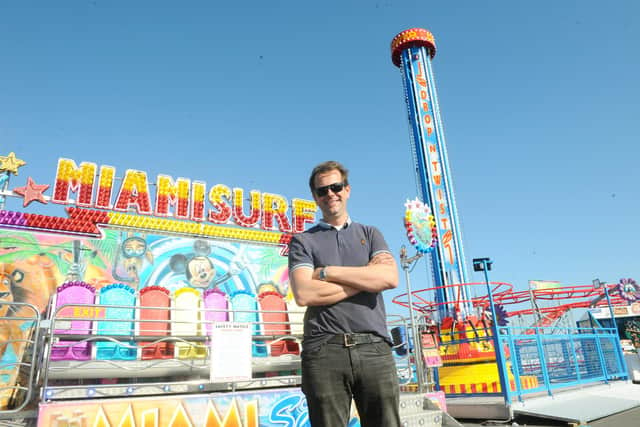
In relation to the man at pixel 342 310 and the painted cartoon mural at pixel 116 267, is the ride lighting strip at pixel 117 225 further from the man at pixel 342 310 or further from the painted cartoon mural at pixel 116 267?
the man at pixel 342 310

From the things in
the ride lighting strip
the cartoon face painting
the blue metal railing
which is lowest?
the blue metal railing

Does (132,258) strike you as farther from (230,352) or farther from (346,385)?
(346,385)

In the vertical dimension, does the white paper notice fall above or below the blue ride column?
below

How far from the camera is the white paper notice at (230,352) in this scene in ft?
17.7

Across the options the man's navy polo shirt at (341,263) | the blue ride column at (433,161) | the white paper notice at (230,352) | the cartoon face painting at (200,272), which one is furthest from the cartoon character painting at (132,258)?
the blue ride column at (433,161)

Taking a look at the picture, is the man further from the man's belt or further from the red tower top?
the red tower top

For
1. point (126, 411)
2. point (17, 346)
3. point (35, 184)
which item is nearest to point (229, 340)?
point (126, 411)

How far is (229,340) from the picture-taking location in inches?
220

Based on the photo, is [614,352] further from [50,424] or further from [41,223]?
[41,223]

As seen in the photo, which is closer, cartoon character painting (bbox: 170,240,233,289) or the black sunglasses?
the black sunglasses

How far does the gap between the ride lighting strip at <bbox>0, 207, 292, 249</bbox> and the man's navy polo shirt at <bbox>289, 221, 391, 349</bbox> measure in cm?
996

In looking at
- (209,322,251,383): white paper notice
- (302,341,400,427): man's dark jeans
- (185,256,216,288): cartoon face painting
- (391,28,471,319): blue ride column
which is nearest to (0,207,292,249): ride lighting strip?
(185,256,216,288): cartoon face painting

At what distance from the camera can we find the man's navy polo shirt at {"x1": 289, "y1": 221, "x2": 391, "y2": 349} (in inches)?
90.7

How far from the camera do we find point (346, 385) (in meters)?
2.19
